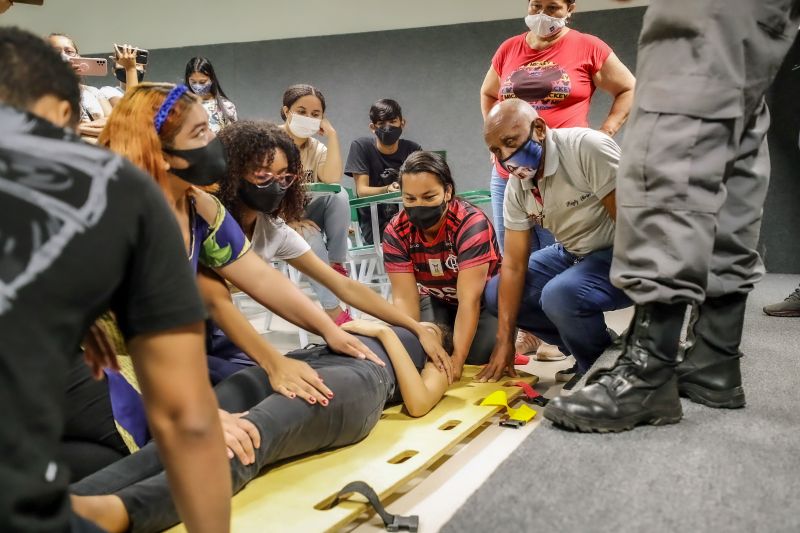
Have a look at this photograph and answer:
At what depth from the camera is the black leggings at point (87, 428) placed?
1447 millimetres

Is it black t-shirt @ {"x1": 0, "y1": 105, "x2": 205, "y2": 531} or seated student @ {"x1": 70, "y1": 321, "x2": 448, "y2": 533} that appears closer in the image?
black t-shirt @ {"x1": 0, "y1": 105, "x2": 205, "y2": 531}

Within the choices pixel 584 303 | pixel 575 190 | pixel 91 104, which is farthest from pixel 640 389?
pixel 91 104

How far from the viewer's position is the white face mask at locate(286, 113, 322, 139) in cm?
356

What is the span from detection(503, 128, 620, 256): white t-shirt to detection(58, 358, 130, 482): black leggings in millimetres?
1383

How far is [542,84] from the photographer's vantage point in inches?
108

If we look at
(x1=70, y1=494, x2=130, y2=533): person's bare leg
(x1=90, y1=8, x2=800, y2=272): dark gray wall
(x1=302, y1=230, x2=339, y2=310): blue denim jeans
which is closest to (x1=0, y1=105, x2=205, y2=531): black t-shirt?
(x1=70, y1=494, x2=130, y2=533): person's bare leg

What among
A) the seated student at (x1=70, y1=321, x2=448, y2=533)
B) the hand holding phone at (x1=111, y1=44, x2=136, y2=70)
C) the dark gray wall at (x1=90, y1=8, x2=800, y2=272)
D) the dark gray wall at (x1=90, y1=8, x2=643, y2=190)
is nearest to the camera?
the seated student at (x1=70, y1=321, x2=448, y2=533)

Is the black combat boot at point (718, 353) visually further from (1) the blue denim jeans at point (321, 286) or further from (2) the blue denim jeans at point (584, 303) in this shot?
(1) the blue denim jeans at point (321, 286)

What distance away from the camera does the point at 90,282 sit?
0.64 meters

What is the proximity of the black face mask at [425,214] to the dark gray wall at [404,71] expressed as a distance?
3.68 metres

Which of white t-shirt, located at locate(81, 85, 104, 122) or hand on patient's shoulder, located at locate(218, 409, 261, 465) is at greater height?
white t-shirt, located at locate(81, 85, 104, 122)

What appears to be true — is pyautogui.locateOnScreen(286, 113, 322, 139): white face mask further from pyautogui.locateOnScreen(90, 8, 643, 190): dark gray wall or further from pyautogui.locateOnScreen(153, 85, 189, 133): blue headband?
pyautogui.locateOnScreen(90, 8, 643, 190): dark gray wall

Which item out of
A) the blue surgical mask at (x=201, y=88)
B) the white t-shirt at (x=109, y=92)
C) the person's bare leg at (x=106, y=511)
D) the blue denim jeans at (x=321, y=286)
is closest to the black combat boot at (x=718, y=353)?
the person's bare leg at (x=106, y=511)

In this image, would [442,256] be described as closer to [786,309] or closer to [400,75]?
[786,309]
